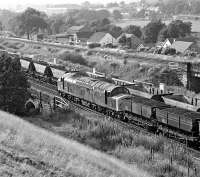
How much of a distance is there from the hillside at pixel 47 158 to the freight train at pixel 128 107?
5472 mm

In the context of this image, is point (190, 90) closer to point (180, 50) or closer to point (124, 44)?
point (180, 50)

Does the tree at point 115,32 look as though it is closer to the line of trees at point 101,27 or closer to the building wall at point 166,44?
the line of trees at point 101,27

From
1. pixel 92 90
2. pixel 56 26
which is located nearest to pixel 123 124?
pixel 92 90

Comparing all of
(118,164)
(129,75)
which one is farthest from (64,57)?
(118,164)

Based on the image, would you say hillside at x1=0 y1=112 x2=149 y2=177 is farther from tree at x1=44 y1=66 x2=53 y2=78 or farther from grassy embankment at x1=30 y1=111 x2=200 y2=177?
tree at x1=44 y1=66 x2=53 y2=78

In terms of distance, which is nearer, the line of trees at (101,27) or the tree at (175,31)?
the tree at (175,31)

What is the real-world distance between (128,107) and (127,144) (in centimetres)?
485

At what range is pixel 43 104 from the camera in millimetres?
36406

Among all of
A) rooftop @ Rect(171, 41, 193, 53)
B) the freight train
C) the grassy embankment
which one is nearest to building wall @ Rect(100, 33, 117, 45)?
rooftop @ Rect(171, 41, 193, 53)

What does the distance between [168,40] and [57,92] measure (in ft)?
114

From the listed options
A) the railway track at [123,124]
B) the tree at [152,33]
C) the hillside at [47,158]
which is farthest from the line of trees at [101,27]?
the hillside at [47,158]

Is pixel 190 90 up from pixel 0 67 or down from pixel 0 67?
down

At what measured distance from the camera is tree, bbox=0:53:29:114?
32688 millimetres

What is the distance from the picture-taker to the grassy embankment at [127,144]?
21594 millimetres
